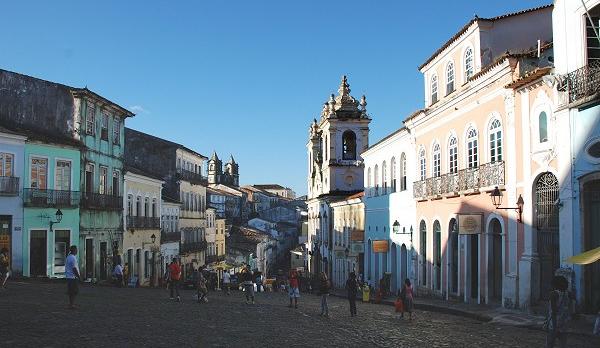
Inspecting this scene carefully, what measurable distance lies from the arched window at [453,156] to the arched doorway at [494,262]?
3.72 meters

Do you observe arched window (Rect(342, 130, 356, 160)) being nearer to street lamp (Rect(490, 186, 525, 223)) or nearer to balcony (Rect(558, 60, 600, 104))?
street lamp (Rect(490, 186, 525, 223))

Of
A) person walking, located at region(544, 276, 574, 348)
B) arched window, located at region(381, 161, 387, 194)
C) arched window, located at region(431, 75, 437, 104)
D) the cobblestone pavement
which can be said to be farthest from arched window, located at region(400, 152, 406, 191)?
person walking, located at region(544, 276, 574, 348)

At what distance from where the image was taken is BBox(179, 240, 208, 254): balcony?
183 ft

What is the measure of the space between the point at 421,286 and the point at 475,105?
9.92m

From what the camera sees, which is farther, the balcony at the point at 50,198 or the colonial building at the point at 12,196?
the balcony at the point at 50,198

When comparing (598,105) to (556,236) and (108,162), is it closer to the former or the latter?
(556,236)

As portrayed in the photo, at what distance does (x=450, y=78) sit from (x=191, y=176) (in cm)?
3540

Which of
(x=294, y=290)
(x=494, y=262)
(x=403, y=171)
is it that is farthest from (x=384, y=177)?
(x=294, y=290)

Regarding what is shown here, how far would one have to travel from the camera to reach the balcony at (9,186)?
98.0 ft

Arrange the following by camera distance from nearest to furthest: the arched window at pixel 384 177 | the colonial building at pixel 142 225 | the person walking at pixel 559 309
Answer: the person walking at pixel 559 309
the arched window at pixel 384 177
the colonial building at pixel 142 225

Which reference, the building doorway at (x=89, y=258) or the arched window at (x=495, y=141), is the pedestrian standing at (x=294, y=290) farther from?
the building doorway at (x=89, y=258)

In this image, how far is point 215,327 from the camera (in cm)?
1617

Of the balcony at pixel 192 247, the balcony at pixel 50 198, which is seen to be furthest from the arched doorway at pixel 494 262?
the balcony at pixel 192 247

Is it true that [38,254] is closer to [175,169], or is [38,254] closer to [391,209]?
[391,209]
